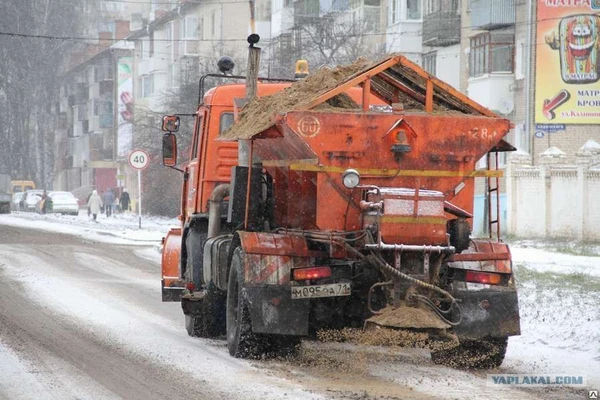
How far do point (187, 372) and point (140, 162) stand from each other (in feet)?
87.7

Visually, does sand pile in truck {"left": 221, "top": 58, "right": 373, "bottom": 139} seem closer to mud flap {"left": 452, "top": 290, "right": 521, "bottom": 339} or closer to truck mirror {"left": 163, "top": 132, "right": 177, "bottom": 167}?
mud flap {"left": 452, "top": 290, "right": 521, "bottom": 339}

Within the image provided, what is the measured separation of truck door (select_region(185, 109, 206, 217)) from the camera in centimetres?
1320

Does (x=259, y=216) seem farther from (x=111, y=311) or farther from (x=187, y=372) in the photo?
(x=111, y=311)

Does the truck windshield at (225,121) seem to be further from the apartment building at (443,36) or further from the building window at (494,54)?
the apartment building at (443,36)

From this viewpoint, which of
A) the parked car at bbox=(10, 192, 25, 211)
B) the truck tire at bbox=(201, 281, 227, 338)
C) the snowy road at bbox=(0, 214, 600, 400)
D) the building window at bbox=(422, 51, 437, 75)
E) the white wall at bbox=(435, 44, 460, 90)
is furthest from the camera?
the parked car at bbox=(10, 192, 25, 211)

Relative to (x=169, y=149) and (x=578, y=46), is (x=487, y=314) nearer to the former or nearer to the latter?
(x=169, y=149)

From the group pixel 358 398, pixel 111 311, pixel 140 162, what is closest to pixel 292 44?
pixel 140 162

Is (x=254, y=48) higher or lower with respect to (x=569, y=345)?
higher

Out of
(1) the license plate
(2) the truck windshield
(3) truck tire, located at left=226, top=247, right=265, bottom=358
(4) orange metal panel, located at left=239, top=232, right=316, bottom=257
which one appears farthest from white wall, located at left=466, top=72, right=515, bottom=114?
(1) the license plate

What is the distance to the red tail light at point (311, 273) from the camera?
984 centimetres

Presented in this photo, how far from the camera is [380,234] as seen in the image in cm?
938

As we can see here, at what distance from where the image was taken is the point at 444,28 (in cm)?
4478

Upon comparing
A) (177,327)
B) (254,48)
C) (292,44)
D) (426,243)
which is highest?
(292,44)

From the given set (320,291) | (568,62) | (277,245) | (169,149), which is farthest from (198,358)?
(568,62)
